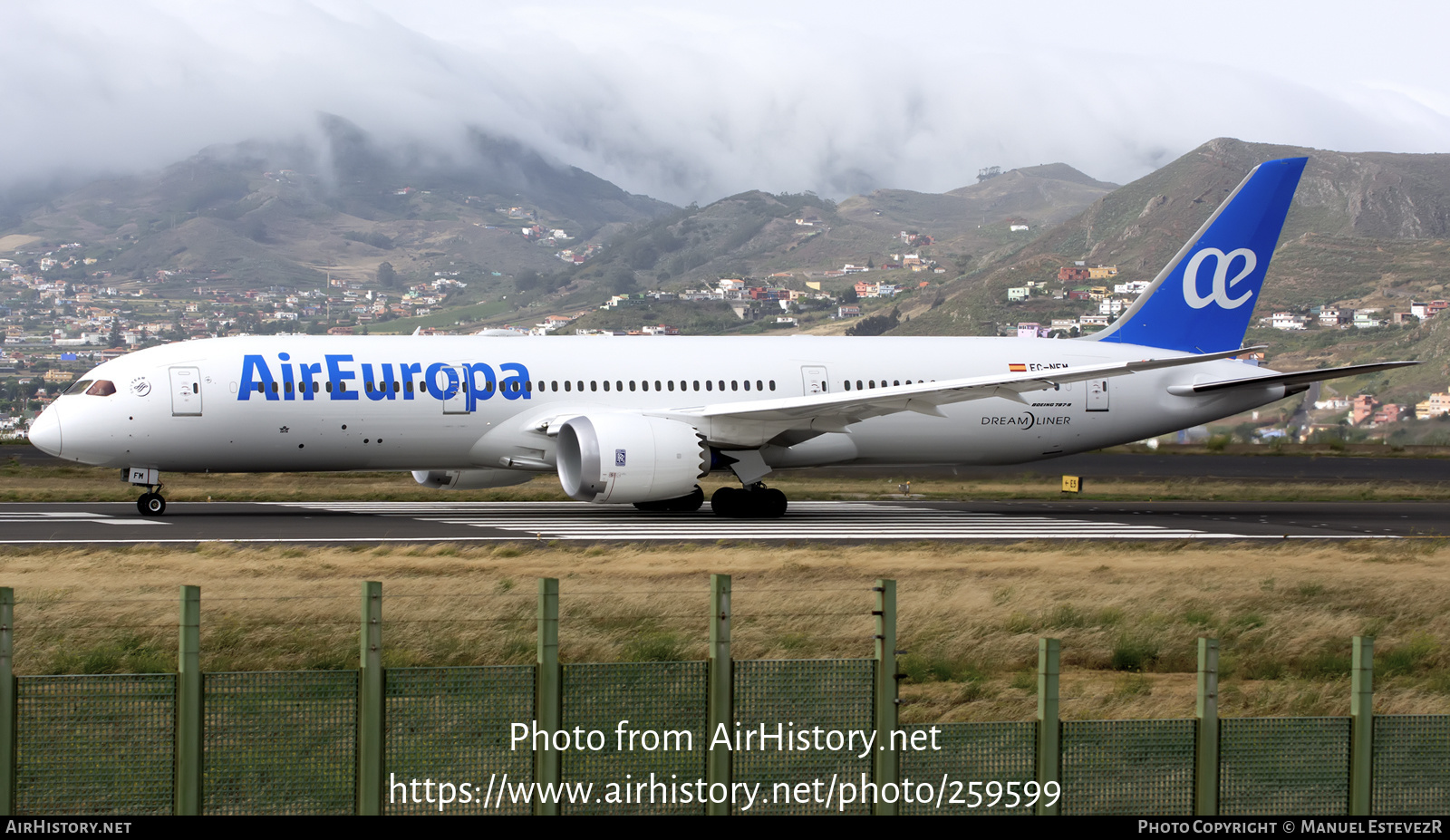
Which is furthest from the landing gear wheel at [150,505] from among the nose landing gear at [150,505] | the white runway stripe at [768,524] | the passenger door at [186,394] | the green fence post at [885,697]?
the green fence post at [885,697]

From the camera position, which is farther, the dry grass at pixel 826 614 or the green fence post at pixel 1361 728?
the dry grass at pixel 826 614

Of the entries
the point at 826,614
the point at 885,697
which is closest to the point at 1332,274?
the point at 826,614

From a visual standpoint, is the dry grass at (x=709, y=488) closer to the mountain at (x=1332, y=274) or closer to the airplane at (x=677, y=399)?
the airplane at (x=677, y=399)

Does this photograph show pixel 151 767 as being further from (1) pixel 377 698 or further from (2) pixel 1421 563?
(2) pixel 1421 563

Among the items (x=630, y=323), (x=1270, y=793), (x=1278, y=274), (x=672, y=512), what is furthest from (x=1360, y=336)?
(x=1270, y=793)

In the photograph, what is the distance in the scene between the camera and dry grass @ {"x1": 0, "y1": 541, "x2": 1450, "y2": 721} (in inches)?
466

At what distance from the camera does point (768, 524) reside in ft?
86.4

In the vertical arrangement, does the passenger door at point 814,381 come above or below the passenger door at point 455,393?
above

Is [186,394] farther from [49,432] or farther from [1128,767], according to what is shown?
[1128,767]

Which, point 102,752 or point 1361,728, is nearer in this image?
point 102,752

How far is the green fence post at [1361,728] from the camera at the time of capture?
7.79m

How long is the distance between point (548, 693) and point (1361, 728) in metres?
4.46

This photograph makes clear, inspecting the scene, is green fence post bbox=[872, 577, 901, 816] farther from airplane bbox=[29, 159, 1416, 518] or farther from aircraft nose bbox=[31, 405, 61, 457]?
aircraft nose bbox=[31, 405, 61, 457]

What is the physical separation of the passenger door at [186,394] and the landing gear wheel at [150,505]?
6.72 feet
